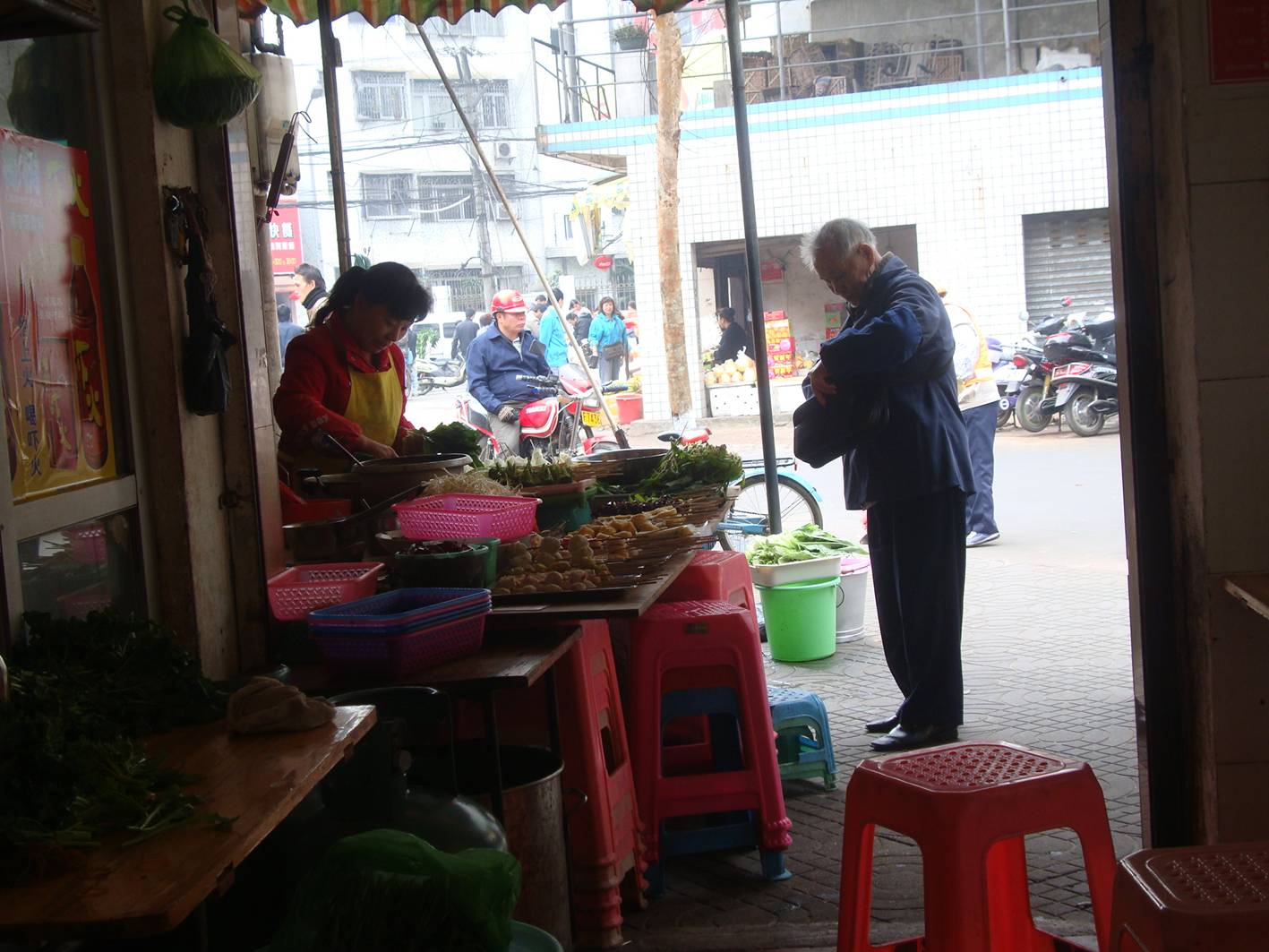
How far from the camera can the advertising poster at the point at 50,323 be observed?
8.38 feet

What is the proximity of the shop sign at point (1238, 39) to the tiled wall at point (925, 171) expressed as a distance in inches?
647

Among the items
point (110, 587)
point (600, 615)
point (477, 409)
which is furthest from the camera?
point (477, 409)

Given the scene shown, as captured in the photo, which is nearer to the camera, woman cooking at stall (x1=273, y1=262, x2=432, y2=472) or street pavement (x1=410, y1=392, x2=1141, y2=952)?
street pavement (x1=410, y1=392, x2=1141, y2=952)

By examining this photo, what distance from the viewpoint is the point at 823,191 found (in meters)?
19.7

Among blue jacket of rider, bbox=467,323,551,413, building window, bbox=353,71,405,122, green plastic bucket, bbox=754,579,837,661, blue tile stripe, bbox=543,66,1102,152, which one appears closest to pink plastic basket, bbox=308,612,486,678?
green plastic bucket, bbox=754,579,837,661

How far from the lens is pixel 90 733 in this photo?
6.78 feet

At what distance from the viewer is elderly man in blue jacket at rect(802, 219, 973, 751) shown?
5.33m

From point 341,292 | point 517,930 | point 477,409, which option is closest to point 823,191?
point 477,409

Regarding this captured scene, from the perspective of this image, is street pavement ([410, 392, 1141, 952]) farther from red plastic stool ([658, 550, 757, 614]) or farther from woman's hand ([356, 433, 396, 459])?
woman's hand ([356, 433, 396, 459])

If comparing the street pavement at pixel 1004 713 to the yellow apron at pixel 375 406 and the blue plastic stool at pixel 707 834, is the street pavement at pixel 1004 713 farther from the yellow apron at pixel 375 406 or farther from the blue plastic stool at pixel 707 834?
the yellow apron at pixel 375 406

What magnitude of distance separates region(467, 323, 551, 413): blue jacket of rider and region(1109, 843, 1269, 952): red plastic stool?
10.2m

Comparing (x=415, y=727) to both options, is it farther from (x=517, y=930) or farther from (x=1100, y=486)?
(x=1100, y=486)

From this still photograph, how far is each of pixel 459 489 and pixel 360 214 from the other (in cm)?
3163

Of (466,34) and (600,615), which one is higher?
(466,34)
